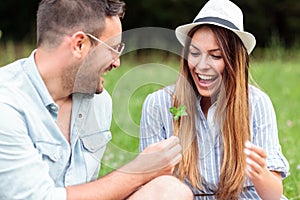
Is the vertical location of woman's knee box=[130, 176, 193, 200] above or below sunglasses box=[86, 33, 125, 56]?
below

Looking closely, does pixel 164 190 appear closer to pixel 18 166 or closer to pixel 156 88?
pixel 18 166

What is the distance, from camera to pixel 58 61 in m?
2.79

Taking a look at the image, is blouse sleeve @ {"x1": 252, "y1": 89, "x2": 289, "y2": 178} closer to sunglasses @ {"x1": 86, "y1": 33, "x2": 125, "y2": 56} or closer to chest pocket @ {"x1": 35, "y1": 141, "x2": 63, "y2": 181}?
sunglasses @ {"x1": 86, "y1": 33, "x2": 125, "y2": 56}

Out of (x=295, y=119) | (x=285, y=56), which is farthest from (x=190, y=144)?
(x=285, y=56)

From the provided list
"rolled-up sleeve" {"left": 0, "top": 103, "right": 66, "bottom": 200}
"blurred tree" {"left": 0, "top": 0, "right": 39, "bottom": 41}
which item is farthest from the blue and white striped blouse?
"blurred tree" {"left": 0, "top": 0, "right": 39, "bottom": 41}

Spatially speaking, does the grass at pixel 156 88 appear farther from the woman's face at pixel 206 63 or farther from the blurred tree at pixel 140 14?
the blurred tree at pixel 140 14

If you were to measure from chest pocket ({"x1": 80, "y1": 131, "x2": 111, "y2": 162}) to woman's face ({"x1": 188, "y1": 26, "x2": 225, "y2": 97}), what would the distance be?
0.44 metres

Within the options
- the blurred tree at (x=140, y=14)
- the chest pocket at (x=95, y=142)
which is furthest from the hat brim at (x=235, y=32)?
the blurred tree at (x=140, y=14)

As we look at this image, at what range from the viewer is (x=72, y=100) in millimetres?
2941

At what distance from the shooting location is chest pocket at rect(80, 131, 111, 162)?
115 inches

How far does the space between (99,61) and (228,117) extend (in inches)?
26.8

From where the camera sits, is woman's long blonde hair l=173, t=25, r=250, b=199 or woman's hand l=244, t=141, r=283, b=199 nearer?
woman's hand l=244, t=141, r=283, b=199

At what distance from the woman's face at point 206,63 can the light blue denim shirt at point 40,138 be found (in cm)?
38

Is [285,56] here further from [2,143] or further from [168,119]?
[2,143]
